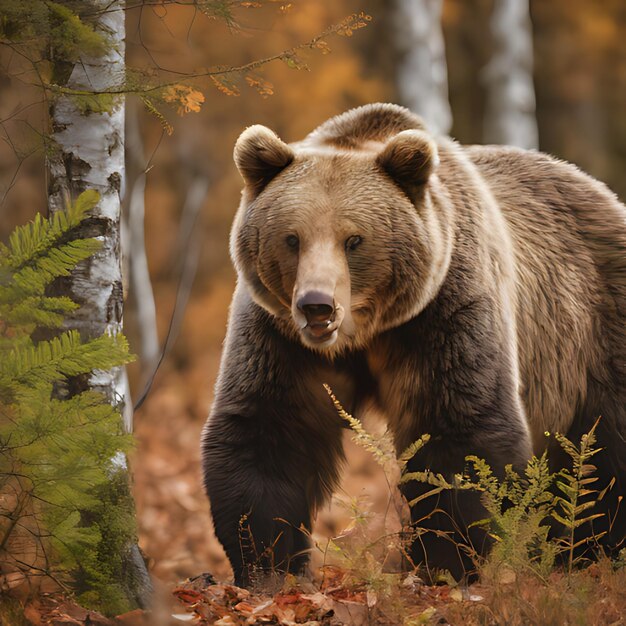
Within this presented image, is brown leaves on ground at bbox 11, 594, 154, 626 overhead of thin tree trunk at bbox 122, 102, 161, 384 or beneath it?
beneath

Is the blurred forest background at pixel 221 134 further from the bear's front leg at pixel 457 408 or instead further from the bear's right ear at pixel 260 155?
the bear's right ear at pixel 260 155

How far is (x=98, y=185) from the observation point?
4.27 m

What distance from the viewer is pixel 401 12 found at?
1109 centimetres

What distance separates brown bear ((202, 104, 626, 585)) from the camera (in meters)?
4.46

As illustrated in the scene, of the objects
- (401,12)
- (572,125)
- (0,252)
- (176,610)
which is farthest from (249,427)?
(572,125)

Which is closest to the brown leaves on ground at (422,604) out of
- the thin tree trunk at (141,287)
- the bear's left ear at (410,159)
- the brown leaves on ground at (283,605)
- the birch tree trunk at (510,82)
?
the brown leaves on ground at (283,605)

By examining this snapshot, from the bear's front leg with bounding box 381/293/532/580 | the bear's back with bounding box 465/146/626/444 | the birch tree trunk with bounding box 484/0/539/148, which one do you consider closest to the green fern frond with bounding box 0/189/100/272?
the bear's front leg with bounding box 381/293/532/580

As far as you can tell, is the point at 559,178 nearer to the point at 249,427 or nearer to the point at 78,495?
the point at 249,427

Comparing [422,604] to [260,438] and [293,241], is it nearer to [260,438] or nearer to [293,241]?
[260,438]

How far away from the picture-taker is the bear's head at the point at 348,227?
4410 millimetres

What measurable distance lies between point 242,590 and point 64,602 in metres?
0.89

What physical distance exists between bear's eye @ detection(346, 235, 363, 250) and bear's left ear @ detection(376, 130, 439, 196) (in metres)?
0.40

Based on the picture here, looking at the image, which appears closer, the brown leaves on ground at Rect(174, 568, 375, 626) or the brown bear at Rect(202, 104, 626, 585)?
the brown leaves on ground at Rect(174, 568, 375, 626)

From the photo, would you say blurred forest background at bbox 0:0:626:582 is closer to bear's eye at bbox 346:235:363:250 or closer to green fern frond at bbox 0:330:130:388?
bear's eye at bbox 346:235:363:250
